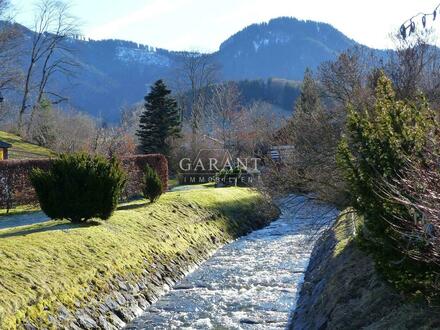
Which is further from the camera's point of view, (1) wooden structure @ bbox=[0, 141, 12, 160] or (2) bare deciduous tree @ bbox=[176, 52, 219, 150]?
(2) bare deciduous tree @ bbox=[176, 52, 219, 150]

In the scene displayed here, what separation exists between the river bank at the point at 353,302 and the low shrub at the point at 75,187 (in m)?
6.05

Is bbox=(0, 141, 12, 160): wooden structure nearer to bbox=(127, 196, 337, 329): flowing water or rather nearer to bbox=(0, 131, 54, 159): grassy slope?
bbox=(0, 131, 54, 159): grassy slope

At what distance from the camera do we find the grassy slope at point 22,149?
38781 mm

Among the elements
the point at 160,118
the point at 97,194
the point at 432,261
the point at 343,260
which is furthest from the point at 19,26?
the point at 432,261

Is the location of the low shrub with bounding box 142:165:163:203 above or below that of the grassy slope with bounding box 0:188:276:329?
above

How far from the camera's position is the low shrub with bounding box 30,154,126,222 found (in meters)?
13.5

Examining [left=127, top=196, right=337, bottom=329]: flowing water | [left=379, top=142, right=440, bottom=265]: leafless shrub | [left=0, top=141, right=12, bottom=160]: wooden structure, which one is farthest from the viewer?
[left=0, top=141, right=12, bottom=160]: wooden structure

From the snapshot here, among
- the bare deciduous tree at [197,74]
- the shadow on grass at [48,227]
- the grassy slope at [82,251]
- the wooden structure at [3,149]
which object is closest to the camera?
the grassy slope at [82,251]

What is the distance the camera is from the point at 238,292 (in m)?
12.3

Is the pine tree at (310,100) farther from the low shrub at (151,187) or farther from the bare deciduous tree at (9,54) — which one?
the bare deciduous tree at (9,54)

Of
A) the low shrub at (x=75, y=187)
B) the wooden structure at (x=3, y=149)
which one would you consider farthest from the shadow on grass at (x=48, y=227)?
the wooden structure at (x=3, y=149)

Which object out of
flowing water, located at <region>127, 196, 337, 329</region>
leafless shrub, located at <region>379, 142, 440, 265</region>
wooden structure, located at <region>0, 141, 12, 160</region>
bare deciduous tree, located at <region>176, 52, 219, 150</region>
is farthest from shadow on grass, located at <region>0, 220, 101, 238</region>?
bare deciduous tree, located at <region>176, 52, 219, 150</region>

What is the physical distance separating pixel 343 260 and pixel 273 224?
15.8m

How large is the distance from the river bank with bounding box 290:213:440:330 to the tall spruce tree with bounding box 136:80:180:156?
30.7 m
